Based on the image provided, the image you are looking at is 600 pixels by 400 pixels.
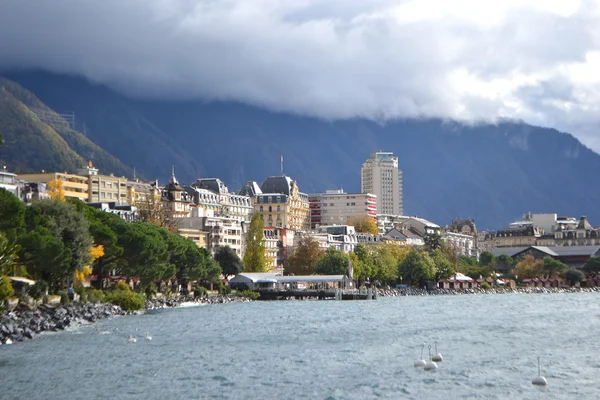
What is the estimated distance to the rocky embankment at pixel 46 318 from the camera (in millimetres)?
67500

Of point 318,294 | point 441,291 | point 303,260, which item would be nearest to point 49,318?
point 318,294

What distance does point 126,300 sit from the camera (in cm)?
10400

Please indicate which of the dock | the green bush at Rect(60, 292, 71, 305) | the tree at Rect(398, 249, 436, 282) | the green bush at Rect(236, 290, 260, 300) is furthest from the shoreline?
the tree at Rect(398, 249, 436, 282)

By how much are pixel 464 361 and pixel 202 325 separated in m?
35.2

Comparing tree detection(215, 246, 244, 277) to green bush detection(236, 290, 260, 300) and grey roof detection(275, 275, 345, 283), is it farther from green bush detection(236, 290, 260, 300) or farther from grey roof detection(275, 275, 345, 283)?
green bush detection(236, 290, 260, 300)

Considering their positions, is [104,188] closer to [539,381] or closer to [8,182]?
[8,182]

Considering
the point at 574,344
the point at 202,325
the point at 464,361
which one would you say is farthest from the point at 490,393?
the point at 202,325

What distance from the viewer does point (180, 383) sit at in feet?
154

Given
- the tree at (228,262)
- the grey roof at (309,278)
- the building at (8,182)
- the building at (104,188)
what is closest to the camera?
the building at (8,182)

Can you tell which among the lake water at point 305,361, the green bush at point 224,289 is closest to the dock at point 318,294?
the green bush at point 224,289

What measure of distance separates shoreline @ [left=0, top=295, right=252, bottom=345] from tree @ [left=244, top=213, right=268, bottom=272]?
58.7m

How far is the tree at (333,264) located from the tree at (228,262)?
1448cm

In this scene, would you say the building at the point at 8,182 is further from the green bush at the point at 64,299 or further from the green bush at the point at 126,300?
the green bush at the point at 64,299

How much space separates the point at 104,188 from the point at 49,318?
10877 cm
